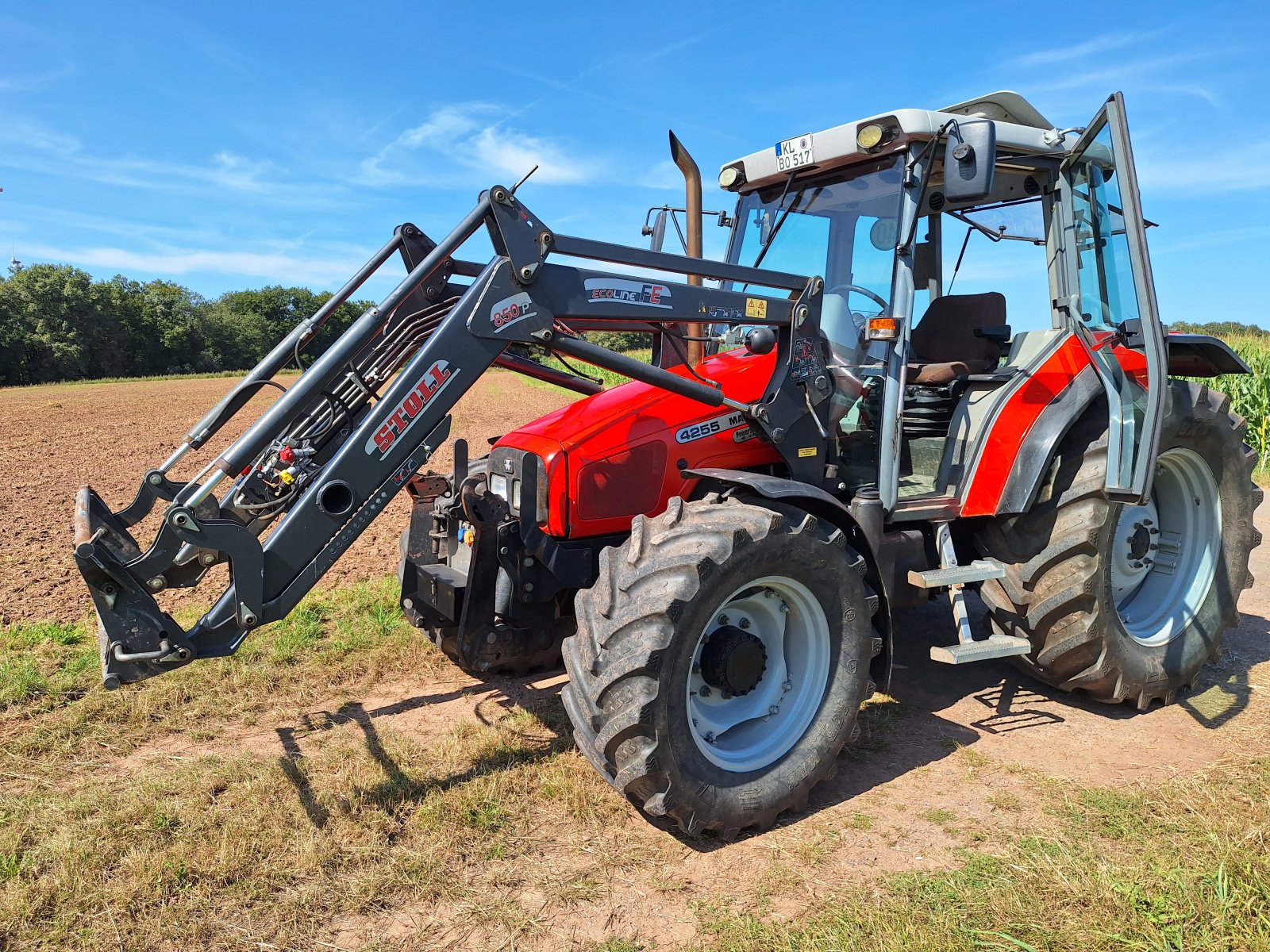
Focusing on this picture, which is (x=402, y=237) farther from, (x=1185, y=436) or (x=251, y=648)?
(x=1185, y=436)

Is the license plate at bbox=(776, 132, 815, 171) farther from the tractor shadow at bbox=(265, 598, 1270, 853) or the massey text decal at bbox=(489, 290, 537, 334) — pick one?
the tractor shadow at bbox=(265, 598, 1270, 853)

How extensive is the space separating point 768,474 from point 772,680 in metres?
1.07

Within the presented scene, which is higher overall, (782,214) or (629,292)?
(782,214)

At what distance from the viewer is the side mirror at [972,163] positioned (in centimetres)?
334


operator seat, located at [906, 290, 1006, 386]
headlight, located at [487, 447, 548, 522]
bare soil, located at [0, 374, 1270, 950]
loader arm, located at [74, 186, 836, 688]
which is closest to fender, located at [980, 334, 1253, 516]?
operator seat, located at [906, 290, 1006, 386]

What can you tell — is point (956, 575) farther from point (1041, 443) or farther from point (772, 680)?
point (772, 680)

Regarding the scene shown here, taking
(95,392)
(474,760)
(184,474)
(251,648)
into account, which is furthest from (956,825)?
(95,392)

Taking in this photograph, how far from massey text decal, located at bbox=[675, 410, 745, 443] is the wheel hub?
2.90 ft

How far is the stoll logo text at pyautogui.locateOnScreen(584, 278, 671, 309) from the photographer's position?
3.39 metres

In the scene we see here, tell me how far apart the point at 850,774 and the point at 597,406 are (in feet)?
6.58

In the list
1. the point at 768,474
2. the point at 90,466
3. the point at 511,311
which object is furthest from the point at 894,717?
the point at 90,466

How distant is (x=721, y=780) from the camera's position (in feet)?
10.4

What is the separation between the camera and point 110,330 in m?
56.9

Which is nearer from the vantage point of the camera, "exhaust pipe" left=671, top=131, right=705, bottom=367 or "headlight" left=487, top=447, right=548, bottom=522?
"headlight" left=487, top=447, right=548, bottom=522
